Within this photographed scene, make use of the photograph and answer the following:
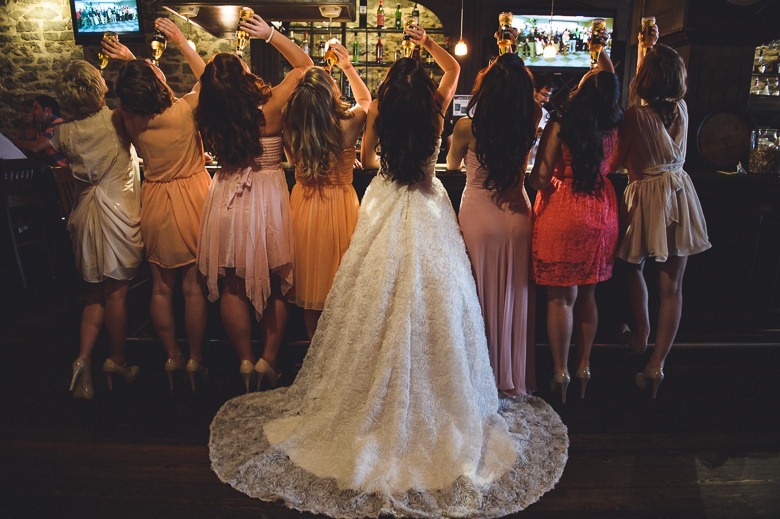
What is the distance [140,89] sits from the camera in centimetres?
248

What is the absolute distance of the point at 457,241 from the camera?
2.49m

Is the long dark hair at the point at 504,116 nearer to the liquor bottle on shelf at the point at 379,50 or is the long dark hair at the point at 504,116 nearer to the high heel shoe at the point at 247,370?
the high heel shoe at the point at 247,370

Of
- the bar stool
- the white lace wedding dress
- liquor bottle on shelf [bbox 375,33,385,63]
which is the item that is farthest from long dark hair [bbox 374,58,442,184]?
liquor bottle on shelf [bbox 375,33,385,63]

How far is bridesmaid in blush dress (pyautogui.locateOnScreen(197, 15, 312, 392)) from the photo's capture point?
250cm

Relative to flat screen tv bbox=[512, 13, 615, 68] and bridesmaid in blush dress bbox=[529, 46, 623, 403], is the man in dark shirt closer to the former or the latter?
bridesmaid in blush dress bbox=[529, 46, 623, 403]

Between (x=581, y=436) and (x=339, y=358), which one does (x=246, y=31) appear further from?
(x=581, y=436)

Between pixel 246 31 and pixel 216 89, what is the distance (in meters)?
0.35

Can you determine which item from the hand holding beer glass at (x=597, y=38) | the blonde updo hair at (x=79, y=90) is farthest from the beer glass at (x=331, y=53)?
the hand holding beer glass at (x=597, y=38)

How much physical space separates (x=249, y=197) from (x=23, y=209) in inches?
125

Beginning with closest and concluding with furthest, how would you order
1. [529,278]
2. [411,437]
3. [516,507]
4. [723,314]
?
1. [516,507]
2. [411,437]
3. [529,278]
4. [723,314]

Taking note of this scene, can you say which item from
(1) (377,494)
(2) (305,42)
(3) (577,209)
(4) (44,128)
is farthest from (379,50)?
(1) (377,494)

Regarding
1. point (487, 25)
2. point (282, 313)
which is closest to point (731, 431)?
point (282, 313)

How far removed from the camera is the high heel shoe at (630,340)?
2.99 m

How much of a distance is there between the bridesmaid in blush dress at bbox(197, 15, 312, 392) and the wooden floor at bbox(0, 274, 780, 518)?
538 mm
